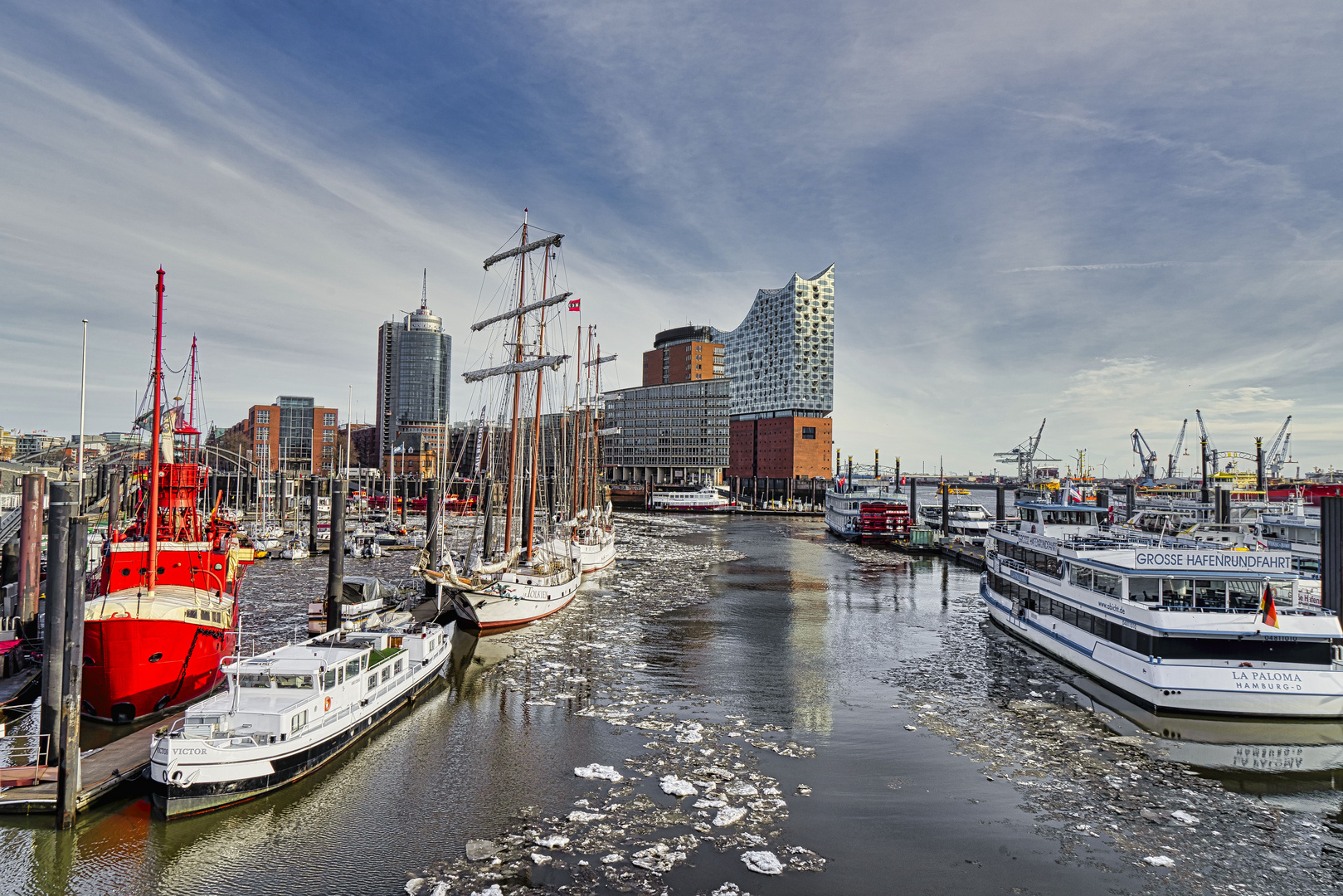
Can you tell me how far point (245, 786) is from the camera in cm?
1827

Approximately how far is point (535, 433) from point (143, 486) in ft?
71.0

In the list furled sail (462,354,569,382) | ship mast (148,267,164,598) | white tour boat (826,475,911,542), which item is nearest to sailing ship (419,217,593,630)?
furled sail (462,354,569,382)

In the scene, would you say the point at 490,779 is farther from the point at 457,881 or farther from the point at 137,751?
the point at 137,751

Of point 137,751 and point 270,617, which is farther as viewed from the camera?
point 270,617

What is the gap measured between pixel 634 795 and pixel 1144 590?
23.3 metres

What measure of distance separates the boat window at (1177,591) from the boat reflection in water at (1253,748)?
437 centimetres

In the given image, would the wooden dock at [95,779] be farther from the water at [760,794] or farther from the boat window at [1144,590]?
the boat window at [1144,590]

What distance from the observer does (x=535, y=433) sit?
48250 millimetres

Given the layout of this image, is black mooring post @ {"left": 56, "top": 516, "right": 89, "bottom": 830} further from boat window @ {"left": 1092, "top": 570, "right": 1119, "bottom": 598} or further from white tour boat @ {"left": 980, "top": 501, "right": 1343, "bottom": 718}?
boat window @ {"left": 1092, "top": 570, "right": 1119, "bottom": 598}

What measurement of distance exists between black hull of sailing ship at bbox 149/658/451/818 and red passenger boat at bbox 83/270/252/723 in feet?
18.8

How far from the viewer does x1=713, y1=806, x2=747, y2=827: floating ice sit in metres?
17.9

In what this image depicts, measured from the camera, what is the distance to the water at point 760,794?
51.1ft

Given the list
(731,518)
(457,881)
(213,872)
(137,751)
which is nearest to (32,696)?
(137,751)

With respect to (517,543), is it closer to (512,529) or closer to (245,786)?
(512,529)
